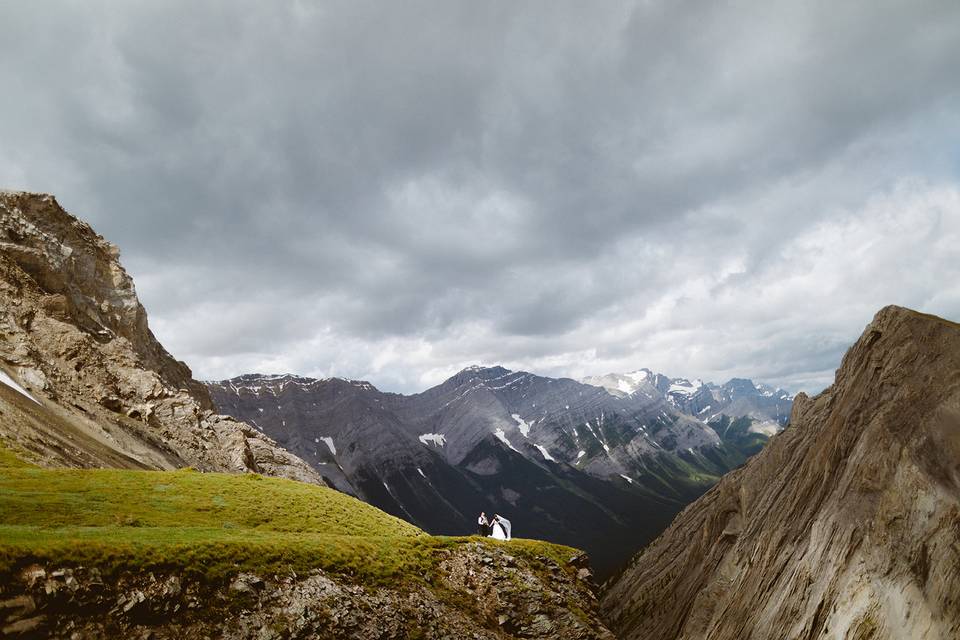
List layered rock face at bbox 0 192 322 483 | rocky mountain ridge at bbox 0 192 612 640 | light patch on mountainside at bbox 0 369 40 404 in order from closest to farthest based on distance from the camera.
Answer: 1. rocky mountain ridge at bbox 0 192 612 640
2. layered rock face at bbox 0 192 322 483
3. light patch on mountainside at bbox 0 369 40 404

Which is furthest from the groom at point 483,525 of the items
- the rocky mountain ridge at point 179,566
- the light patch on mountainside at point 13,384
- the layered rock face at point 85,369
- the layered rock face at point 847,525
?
the light patch on mountainside at point 13,384

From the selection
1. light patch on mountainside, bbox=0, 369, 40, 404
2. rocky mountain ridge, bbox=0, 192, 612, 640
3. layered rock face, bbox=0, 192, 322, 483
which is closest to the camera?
rocky mountain ridge, bbox=0, 192, 612, 640

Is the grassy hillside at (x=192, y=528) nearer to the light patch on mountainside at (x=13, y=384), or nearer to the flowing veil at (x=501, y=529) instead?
the flowing veil at (x=501, y=529)

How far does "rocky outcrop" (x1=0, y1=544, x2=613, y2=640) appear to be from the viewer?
1667 centimetres

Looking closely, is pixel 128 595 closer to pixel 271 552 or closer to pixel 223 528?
pixel 271 552

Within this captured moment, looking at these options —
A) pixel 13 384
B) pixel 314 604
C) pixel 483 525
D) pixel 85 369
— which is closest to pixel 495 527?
pixel 483 525

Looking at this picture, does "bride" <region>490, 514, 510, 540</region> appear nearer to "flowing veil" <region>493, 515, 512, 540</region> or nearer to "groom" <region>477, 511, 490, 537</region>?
"flowing veil" <region>493, 515, 512, 540</region>

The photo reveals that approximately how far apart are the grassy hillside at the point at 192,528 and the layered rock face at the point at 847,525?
1001cm

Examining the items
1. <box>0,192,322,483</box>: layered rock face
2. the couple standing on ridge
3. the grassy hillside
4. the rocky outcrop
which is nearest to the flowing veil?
the couple standing on ridge

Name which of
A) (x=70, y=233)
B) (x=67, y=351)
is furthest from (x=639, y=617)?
(x=70, y=233)

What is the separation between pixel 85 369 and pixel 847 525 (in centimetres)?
9147

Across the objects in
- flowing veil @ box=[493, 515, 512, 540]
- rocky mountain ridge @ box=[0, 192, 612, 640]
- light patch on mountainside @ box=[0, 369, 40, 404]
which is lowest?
flowing veil @ box=[493, 515, 512, 540]

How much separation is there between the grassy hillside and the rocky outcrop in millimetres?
763

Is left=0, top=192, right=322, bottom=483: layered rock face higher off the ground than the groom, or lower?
higher
